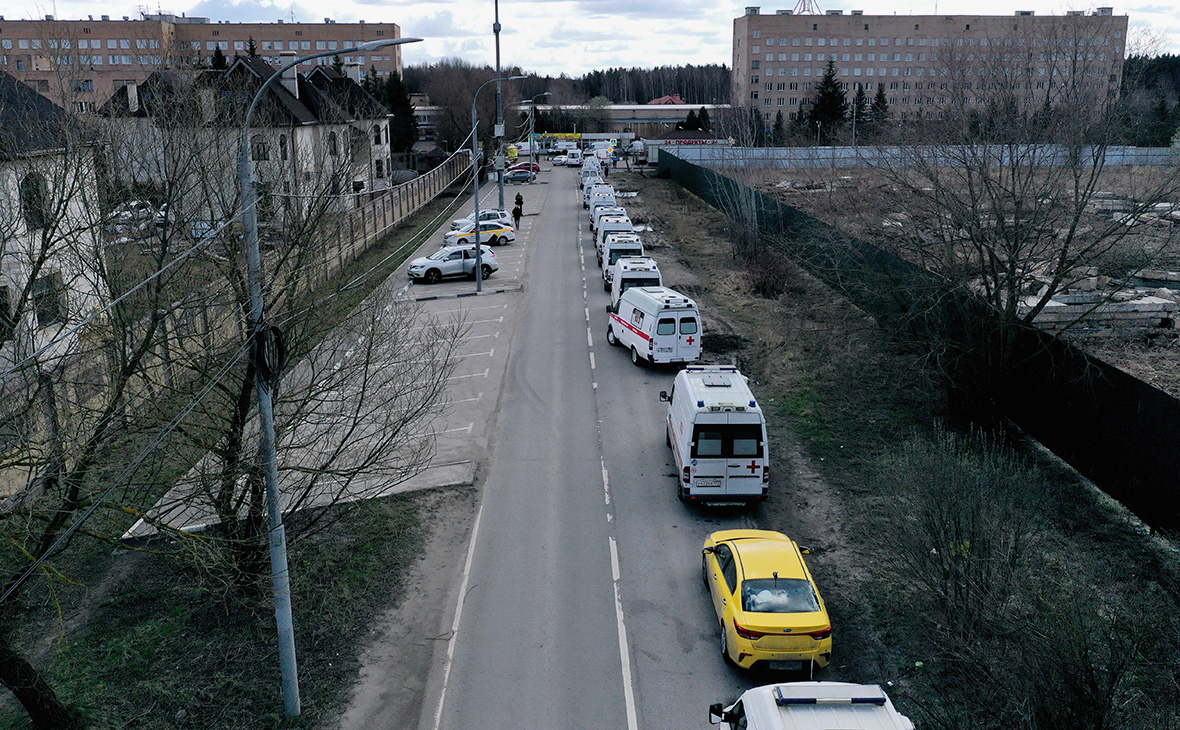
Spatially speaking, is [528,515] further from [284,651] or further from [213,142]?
[213,142]

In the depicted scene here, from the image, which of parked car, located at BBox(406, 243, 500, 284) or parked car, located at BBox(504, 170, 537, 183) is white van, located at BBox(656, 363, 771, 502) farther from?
parked car, located at BBox(504, 170, 537, 183)

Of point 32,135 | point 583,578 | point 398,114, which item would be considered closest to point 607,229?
point 583,578

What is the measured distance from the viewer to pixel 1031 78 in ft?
69.0

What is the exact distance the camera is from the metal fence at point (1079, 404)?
50.7ft

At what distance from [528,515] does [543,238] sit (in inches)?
1362

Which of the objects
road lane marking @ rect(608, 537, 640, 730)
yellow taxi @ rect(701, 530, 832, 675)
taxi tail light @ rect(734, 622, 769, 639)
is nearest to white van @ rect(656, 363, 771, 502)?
road lane marking @ rect(608, 537, 640, 730)

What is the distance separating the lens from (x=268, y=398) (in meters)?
10.9

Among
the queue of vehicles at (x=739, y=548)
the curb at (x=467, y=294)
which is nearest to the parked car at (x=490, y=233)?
the curb at (x=467, y=294)

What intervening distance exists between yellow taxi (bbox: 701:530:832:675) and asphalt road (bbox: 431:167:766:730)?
1.93ft

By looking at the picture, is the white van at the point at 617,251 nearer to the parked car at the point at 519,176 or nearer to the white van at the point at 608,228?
the white van at the point at 608,228

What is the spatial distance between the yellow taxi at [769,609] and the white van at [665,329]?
11.8 m

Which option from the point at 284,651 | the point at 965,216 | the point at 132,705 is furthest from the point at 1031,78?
the point at 132,705

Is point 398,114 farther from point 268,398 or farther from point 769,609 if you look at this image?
point 769,609

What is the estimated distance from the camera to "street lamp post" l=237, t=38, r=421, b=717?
10.5 meters
